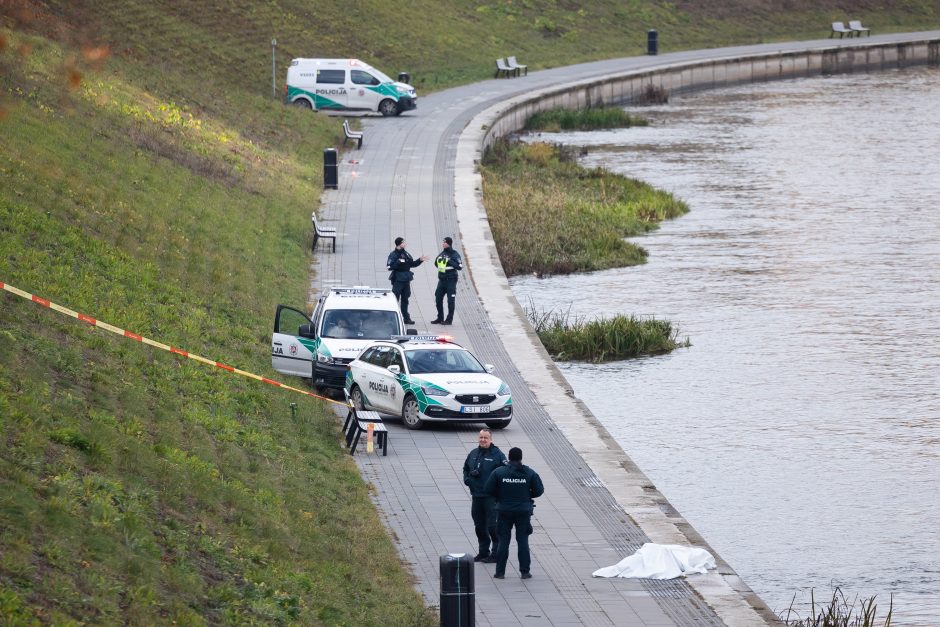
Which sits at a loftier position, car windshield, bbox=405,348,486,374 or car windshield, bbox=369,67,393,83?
car windshield, bbox=369,67,393,83

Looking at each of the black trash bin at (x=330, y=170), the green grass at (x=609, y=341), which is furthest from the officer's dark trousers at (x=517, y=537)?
the black trash bin at (x=330, y=170)

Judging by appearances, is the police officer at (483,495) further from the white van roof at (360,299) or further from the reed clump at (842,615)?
the white van roof at (360,299)

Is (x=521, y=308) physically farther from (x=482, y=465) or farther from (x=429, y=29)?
(x=429, y=29)

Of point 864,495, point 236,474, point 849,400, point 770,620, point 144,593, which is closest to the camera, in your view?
point 144,593

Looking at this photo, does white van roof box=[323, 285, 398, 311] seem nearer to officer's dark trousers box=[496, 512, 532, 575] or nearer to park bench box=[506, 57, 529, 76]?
officer's dark trousers box=[496, 512, 532, 575]

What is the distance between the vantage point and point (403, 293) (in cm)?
2902

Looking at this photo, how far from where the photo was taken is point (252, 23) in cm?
6344

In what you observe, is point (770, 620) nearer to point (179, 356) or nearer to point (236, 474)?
point (236, 474)

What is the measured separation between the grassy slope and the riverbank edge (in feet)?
10.9

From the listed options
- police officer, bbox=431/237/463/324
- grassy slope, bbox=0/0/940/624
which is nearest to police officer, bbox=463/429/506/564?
grassy slope, bbox=0/0/940/624

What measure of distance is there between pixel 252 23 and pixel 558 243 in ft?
90.2

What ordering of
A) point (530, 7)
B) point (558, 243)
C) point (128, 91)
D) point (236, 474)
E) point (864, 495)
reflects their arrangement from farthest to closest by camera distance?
point (530, 7)
point (128, 91)
point (558, 243)
point (864, 495)
point (236, 474)

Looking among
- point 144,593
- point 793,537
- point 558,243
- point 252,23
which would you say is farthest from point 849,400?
point 252,23

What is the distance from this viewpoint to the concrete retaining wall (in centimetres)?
6297
